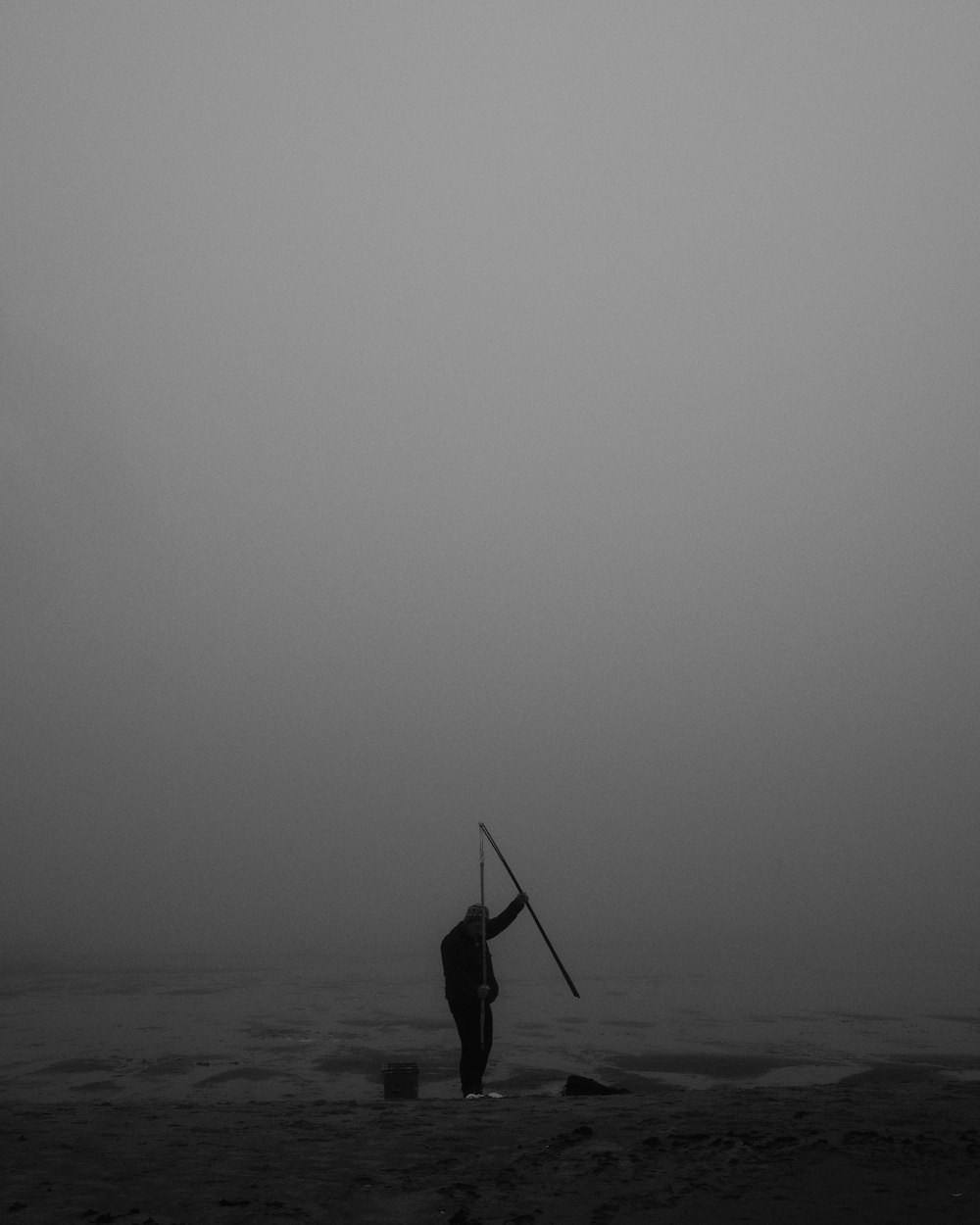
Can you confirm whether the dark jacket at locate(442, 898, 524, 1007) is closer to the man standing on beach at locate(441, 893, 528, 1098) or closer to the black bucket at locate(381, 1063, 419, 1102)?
the man standing on beach at locate(441, 893, 528, 1098)

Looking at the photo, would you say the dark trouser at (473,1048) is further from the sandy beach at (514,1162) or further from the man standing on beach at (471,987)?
the sandy beach at (514,1162)

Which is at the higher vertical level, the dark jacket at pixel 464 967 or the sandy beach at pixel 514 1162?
the dark jacket at pixel 464 967

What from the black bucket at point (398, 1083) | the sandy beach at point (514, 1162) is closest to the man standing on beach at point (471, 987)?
the black bucket at point (398, 1083)

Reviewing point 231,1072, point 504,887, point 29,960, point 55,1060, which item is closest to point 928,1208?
point 231,1072

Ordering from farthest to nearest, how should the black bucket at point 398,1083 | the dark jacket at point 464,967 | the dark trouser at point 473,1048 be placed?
1. the dark jacket at point 464,967
2. the dark trouser at point 473,1048
3. the black bucket at point 398,1083

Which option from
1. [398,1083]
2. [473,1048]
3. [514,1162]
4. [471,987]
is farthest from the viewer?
[471,987]

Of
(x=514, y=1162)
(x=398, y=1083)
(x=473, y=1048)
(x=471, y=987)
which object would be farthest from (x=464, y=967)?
(x=514, y=1162)

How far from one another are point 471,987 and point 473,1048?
0.55m

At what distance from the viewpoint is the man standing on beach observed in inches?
345

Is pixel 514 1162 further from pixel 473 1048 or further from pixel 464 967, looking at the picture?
pixel 464 967

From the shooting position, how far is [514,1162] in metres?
5.55

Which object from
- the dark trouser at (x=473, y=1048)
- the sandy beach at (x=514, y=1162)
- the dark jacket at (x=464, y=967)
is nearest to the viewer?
the sandy beach at (x=514, y=1162)

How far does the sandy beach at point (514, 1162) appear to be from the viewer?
15.3 ft

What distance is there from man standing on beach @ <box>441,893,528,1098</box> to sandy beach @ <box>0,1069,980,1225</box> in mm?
1420
